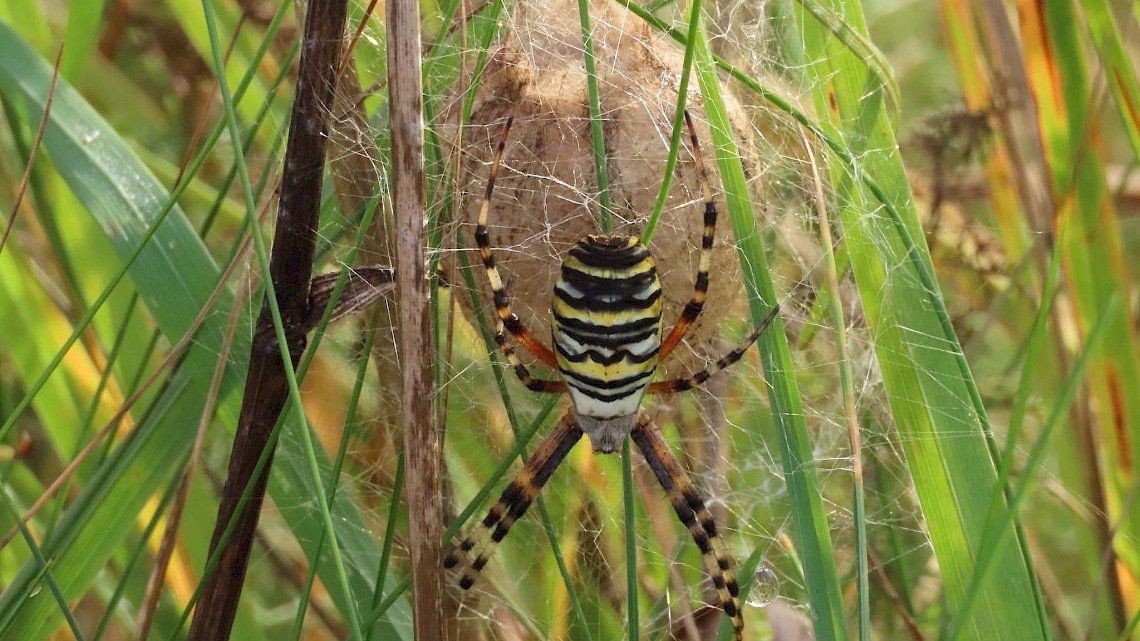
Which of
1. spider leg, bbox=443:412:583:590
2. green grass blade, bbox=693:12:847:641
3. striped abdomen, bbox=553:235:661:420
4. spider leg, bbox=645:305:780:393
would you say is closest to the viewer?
green grass blade, bbox=693:12:847:641

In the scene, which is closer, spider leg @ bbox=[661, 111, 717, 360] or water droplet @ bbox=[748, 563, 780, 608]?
spider leg @ bbox=[661, 111, 717, 360]

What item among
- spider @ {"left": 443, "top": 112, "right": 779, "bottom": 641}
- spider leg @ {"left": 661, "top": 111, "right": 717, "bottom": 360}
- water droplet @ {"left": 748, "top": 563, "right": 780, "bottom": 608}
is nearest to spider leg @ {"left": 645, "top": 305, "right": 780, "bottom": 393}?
spider @ {"left": 443, "top": 112, "right": 779, "bottom": 641}

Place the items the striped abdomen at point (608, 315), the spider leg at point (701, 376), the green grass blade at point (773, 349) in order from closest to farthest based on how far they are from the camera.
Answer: the green grass blade at point (773, 349) → the striped abdomen at point (608, 315) → the spider leg at point (701, 376)

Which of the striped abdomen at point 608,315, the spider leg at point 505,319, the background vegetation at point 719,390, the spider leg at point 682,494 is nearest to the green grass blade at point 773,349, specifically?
the background vegetation at point 719,390

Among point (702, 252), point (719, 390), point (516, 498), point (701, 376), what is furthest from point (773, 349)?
point (516, 498)

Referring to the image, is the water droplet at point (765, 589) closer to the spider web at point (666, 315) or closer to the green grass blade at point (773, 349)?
the spider web at point (666, 315)

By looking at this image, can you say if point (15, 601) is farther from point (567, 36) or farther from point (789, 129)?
point (789, 129)

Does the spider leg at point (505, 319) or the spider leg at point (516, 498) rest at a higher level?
the spider leg at point (505, 319)

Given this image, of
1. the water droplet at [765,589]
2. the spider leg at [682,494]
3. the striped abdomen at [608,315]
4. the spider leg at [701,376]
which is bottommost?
the water droplet at [765,589]

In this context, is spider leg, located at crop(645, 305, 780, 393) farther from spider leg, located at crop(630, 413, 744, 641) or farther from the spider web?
spider leg, located at crop(630, 413, 744, 641)
